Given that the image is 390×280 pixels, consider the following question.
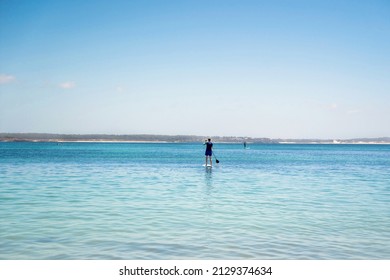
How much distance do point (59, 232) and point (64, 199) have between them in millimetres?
6056

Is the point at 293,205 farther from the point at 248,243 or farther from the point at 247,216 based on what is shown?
the point at 248,243

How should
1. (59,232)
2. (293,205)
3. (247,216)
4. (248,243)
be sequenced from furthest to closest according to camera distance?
(293,205) < (247,216) < (59,232) < (248,243)

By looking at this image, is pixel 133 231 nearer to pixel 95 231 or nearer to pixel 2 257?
pixel 95 231

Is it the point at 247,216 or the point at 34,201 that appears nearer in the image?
the point at 247,216

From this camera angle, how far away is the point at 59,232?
10.7m

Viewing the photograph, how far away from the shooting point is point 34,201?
15.9 meters
